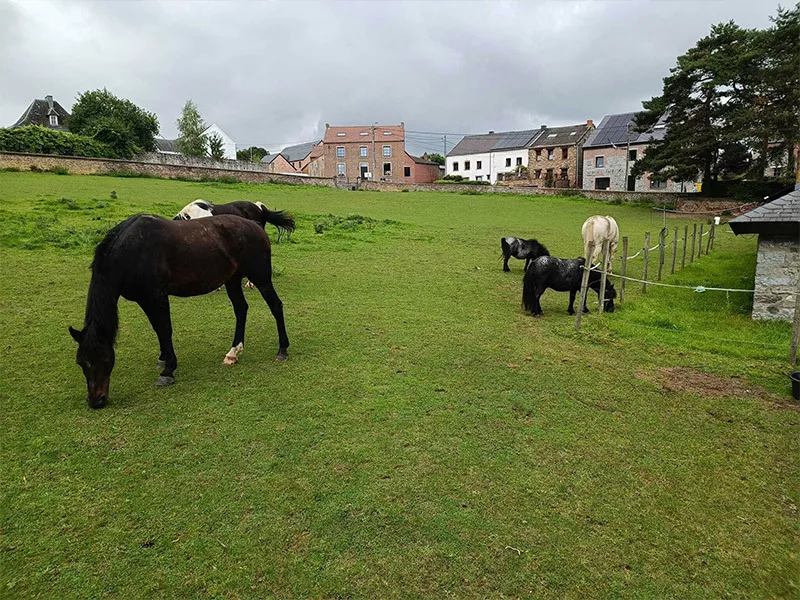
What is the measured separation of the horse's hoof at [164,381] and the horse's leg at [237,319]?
707mm

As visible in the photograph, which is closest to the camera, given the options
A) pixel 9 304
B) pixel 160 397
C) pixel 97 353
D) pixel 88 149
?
pixel 97 353

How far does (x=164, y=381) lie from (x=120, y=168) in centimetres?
2750

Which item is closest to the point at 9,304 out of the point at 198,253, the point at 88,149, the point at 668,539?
the point at 198,253

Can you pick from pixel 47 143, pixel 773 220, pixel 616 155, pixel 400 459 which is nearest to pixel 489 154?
pixel 616 155

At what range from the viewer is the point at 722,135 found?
28.3 m

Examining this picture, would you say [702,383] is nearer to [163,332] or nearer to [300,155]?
[163,332]

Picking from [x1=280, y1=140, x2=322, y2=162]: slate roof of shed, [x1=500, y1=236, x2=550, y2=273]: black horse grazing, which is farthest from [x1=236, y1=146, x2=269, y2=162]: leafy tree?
[x1=500, y1=236, x2=550, y2=273]: black horse grazing

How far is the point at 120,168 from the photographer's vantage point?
27703 mm

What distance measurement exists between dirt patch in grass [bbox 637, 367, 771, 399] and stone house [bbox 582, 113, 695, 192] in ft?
143

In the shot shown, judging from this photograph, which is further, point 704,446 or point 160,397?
point 160,397

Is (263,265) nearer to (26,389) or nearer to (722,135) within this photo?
(26,389)

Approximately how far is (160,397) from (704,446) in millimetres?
5039

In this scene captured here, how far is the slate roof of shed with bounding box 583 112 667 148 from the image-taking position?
148 feet

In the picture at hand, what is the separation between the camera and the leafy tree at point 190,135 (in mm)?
50812
